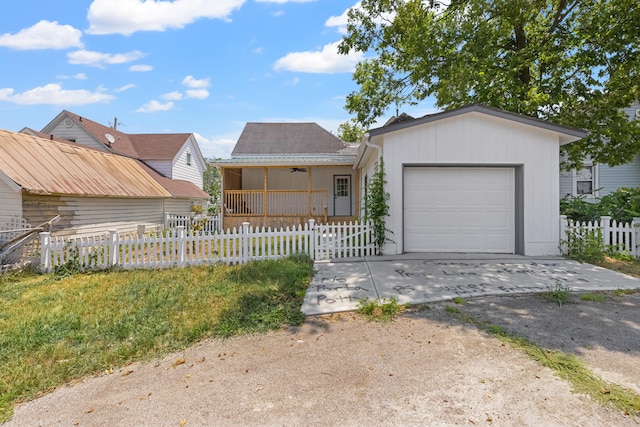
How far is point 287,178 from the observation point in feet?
54.6

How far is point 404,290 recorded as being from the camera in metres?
5.57

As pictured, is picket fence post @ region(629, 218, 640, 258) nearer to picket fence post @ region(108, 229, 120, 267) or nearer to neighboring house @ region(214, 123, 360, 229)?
neighboring house @ region(214, 123, 360, 229)

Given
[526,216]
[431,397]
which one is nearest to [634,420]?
[431,397]

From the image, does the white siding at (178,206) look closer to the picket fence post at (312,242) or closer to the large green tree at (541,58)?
the picket fence post at (312,242)

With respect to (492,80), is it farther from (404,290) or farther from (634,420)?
(634,420)

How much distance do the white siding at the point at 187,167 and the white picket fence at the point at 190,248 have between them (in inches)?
556

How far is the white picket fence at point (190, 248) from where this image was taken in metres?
7.62

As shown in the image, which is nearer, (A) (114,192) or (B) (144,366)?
(B) (144,366)

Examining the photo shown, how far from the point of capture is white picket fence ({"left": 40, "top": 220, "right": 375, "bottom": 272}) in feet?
25.0

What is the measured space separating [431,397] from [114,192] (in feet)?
42.3

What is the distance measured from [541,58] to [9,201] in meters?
16.7

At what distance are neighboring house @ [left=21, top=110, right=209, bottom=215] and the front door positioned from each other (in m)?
8.34

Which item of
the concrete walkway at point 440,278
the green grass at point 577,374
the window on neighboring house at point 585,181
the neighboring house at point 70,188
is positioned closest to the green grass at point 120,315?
the concrete walkway at point 440,278

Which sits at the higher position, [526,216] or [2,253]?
[526,216]
